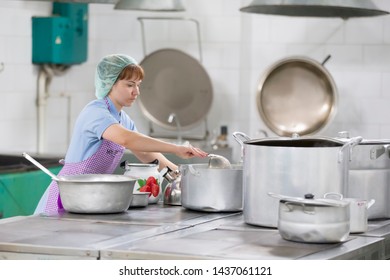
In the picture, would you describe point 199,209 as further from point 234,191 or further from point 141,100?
point 141,100

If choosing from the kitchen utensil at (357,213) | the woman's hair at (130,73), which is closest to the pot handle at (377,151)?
the kitchen utensil at (357,213)

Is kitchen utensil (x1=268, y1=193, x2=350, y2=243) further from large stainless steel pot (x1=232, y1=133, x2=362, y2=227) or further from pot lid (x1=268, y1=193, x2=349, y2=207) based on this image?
large stainless steel pot (x1=232, y1=133, x2=362, y2=227)

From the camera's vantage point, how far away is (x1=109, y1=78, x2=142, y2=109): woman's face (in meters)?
4.09

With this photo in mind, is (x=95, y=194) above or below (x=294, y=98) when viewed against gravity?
below

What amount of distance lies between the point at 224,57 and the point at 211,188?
9.59ft

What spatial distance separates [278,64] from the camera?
5.88m

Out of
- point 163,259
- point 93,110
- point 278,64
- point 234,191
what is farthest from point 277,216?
point 278,64

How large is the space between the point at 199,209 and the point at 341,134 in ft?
2.00

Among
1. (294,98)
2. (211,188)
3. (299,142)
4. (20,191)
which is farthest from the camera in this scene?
(294,98)

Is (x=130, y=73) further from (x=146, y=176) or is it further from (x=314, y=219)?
(x=314, y=219)

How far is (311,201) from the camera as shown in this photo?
285 cm

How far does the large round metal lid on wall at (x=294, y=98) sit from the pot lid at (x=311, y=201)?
2958 mm

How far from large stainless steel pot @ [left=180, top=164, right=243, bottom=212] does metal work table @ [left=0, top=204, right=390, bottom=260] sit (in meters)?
0.06

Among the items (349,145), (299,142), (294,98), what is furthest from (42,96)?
(349,145)
